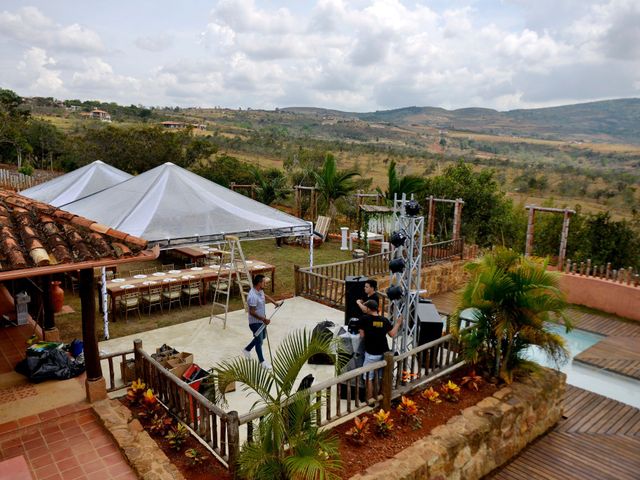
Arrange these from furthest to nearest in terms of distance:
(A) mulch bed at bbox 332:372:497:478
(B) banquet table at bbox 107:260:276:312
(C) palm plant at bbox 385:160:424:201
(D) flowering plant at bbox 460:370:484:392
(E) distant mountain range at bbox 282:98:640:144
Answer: (E) distant mountain range at bbox 282:98:640:144
(C) palm plant at bbox 385:160:424:201
(B) banquet table at bbox 107:260:276:312
(D) flowering plant at bbox 460:370:484:392
(A) mulch bed at bbox 332:372:497:478

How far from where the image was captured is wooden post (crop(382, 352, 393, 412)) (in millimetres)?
5684

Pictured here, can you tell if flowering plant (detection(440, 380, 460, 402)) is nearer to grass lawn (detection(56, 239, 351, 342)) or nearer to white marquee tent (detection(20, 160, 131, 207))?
grass lawn (detection(56, 239, 351, 342))

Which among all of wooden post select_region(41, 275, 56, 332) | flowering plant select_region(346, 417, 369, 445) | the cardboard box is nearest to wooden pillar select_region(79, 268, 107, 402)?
the cardboard box

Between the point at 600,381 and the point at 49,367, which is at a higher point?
the point at 49,367

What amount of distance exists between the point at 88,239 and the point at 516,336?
19.3ft

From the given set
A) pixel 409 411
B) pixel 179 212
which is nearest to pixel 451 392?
pixel 409 411

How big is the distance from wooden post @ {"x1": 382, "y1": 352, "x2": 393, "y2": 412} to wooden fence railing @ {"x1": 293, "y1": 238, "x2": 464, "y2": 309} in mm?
4396

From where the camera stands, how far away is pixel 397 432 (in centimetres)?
550

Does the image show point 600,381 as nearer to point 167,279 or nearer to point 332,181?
point 167,279

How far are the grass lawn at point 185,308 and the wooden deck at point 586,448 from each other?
6414 mm

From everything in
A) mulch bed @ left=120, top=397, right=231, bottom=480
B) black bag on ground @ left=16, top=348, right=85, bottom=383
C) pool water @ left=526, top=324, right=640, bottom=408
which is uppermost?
black bag on ground @ left=16, top=348, right=85, bottom=383

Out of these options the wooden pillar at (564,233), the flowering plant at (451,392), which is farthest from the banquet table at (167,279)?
the wooden pillar at (564,233)

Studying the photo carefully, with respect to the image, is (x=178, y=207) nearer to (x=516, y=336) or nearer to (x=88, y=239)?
(x=88, y=239)

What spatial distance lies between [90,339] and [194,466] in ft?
6.63
